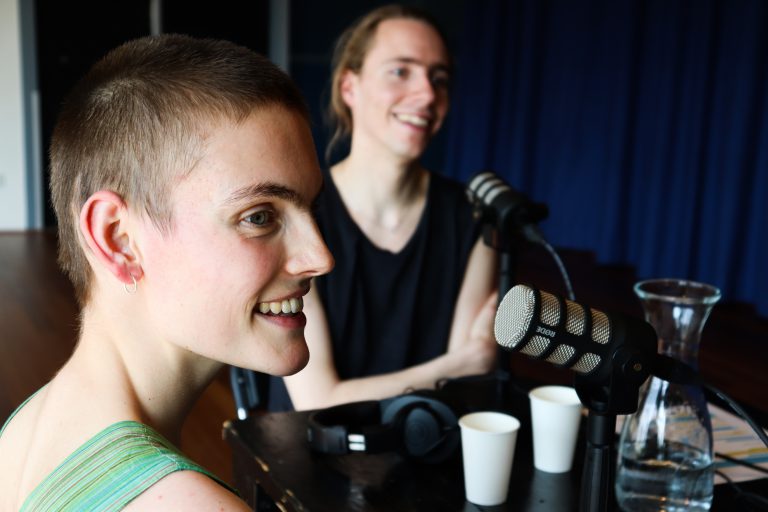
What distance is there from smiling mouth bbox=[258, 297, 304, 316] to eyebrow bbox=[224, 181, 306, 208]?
11cm

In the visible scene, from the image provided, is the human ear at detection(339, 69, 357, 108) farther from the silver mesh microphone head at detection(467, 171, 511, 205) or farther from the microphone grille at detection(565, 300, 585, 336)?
the microphone grille at detection(565, 300, 585, 336)

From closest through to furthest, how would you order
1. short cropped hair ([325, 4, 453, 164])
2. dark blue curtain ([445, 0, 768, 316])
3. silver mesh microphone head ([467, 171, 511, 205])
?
silver mesh microphone head ([467, 171, 511, 205]) < short cropped hair ([325, 4, 453, 164]) < dark blue curtain ([445, 0, 768, 316])

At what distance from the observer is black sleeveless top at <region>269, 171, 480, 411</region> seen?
6.27ft

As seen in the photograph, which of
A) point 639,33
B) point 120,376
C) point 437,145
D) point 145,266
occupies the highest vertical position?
point 639,33

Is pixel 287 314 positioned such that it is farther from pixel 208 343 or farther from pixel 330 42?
pixel 330 42

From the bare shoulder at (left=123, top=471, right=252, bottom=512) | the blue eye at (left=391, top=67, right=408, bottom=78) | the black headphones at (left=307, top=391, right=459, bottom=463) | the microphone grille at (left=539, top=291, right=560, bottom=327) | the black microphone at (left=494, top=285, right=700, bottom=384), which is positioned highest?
the blue eye at (left=391, top=67, right=408, bottom=78)

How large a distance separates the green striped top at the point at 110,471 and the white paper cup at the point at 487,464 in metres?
0.44

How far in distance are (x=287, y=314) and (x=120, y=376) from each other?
182 millimetres

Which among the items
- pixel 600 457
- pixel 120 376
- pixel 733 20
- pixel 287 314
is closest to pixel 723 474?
pixel 600 457

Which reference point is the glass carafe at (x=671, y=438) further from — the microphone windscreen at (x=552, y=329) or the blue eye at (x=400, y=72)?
the blue eye at (x=400, y=72)

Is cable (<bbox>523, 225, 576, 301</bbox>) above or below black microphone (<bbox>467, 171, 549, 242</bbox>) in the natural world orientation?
below

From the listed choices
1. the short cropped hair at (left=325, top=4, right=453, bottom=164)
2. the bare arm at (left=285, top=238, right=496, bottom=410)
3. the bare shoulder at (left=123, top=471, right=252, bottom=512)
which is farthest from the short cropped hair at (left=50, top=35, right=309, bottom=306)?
the short cropped hair at (left=325, top=4, right=453, bottom=164)

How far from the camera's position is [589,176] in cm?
609

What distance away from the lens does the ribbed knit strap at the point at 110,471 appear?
72 centimetres
